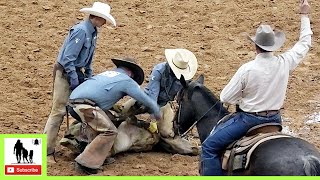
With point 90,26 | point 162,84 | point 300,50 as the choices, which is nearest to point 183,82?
point 162,84

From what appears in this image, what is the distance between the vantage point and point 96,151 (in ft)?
31.7

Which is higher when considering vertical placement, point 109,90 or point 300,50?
point 300,50

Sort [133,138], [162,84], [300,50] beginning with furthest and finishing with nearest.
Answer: [133,138] → [162,84] → [300,50]

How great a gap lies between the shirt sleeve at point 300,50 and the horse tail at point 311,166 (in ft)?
3.78

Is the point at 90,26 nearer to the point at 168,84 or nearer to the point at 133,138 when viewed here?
the point at 168,84

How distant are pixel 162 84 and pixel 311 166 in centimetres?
318

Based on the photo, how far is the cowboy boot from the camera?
9.62m

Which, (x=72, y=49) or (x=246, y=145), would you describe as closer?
(x=246, y=145)

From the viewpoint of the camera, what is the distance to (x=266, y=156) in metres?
7.39

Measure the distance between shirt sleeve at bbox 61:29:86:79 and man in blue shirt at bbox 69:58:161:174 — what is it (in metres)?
0.26

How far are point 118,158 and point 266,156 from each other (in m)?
3.17

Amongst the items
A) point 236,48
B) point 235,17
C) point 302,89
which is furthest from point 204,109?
point 235,17

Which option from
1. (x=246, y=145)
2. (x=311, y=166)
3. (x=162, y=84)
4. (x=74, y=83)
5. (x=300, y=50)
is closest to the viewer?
(x=311, y=166)

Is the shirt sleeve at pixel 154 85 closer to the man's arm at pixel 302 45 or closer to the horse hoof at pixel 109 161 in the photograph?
the horse hoof at pixel 109 161
